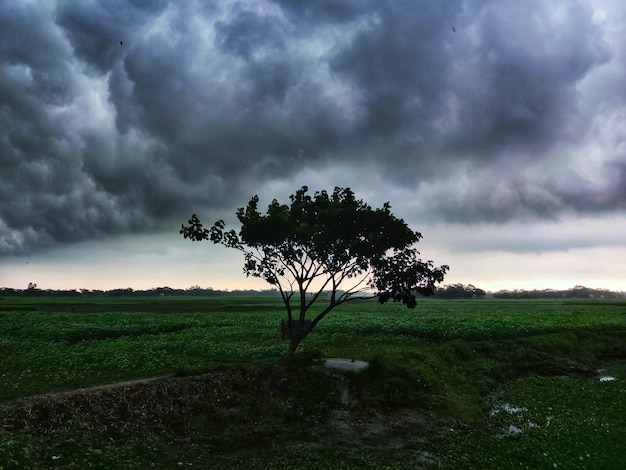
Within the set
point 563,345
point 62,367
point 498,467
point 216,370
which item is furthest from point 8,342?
point 563,345

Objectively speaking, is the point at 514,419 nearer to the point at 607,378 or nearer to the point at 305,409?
the point at 305,409

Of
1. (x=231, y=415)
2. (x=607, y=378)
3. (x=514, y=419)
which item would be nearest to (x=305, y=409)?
(x=231, y=415)

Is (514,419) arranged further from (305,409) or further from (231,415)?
(231,415)

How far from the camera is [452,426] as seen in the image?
74.7ft

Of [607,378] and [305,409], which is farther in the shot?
[607,378]

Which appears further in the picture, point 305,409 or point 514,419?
point 514,419

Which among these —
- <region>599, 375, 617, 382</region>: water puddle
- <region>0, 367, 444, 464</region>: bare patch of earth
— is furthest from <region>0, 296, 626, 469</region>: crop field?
<region>599, 375, 617, 382</region>: water puddle

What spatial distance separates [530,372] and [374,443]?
2334 centimetres

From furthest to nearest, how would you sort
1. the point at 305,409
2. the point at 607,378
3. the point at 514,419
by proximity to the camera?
the point at 607,378 < the point at 514,419 < the point at 305,409

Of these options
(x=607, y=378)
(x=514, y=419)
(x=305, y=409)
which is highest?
(x=305, y=409)

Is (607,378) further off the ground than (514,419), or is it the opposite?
(514,419)

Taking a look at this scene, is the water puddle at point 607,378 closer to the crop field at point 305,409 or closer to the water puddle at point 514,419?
the crop field at point 305,409

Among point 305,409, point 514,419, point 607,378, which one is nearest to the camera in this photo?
point 305,409

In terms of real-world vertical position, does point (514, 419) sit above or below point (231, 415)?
below
